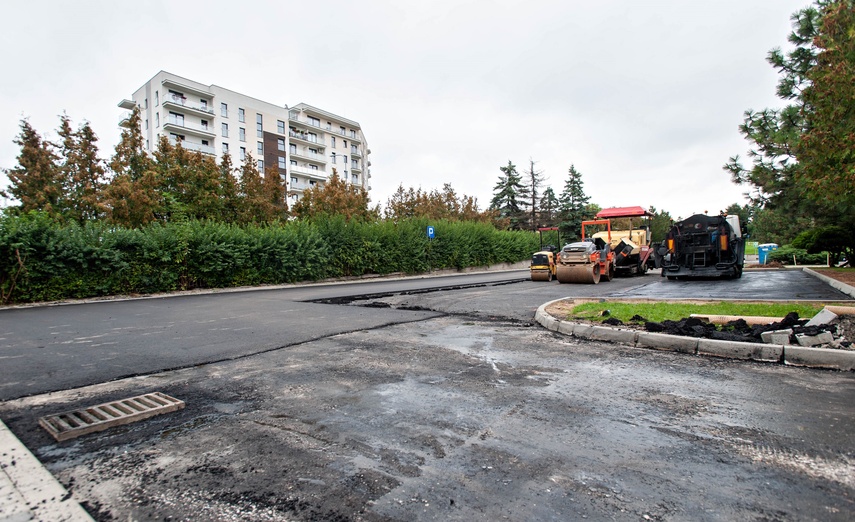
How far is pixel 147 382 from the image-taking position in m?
4.56

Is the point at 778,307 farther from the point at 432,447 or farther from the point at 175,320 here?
the point at 175,320

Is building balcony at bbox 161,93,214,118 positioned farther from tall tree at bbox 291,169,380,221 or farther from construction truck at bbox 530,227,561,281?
construction truck at bbox 530,227,561,281

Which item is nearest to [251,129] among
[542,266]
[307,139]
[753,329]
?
[307,139]

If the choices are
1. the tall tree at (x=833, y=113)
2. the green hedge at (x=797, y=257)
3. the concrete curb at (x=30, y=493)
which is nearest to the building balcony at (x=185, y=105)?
the tall tree at (x=833, y=113)

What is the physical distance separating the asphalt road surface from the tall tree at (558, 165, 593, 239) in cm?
4511

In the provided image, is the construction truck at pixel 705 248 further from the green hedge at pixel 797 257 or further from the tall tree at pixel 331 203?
the tall tree at pixel 331 203

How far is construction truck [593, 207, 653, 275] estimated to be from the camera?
64.5ft

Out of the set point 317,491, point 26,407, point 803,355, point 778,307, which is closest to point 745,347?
point 803,355

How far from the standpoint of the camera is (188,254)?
18031 millimetres

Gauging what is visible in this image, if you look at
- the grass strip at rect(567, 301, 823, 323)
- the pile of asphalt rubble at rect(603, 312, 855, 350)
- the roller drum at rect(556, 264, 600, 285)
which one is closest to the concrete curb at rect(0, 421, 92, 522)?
the pile of asphalt rubble at rect(603, 312, 855, 350)

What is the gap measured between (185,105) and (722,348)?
5661cm

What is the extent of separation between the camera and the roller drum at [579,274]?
1593 centimetres

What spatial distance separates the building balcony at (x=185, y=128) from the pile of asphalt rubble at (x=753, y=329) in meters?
53.3

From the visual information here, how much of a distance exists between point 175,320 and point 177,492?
319 inches
